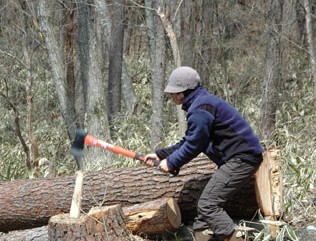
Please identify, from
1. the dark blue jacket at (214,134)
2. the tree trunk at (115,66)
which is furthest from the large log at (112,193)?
the tree trunk at (115,66)

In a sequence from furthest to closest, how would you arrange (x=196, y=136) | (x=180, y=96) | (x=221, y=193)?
(x=180, y=96) < (x=221, y=193) < (x=196, y=136)

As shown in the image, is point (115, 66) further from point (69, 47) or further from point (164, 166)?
point (164, 166)

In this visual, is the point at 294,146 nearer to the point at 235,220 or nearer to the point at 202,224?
the point at 235,220

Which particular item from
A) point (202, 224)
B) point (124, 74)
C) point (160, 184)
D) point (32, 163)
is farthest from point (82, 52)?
point (202, 224)

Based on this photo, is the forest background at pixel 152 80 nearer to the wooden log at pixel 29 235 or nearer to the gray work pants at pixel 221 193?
the gray work pants at pixel 221 193

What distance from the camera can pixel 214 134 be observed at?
541 centimetres

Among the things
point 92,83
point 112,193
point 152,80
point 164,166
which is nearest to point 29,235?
point 112,193

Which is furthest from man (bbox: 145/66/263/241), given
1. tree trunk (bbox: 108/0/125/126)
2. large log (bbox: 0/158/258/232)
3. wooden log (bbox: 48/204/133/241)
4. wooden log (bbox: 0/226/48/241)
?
tree trunk (bbox: 108/0/125/126)

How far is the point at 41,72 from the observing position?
56.9ft

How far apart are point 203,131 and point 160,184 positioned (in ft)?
3.34

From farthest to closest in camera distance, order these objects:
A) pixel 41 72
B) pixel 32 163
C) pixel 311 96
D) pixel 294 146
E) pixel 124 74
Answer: pixel 41 72
pixel 124 74
pixel 311 96
pixel 32 163
pixel 294 146

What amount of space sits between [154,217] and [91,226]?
2.35 ft

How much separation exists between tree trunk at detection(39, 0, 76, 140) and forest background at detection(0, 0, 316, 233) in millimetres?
18

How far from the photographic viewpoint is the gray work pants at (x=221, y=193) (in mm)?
5359
